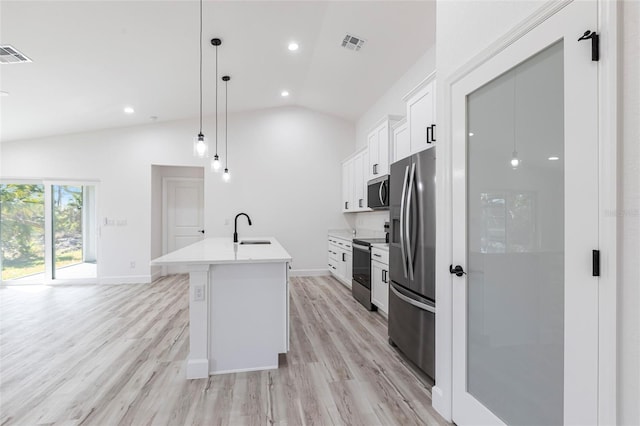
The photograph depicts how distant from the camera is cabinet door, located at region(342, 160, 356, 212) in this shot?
5869 millimetres

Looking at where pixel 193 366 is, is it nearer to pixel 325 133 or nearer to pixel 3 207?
pixel 325 133

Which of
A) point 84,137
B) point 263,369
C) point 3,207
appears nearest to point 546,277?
→ point 263,369

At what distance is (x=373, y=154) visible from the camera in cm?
462

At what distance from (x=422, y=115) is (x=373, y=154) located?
5.89 ft

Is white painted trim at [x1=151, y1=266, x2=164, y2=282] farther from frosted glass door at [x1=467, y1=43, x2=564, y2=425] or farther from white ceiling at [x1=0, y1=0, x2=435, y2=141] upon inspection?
frosted glass door at [x1=467, y1=43, x2=564, y2=425]

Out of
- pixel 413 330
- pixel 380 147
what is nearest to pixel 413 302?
pixel 413 330

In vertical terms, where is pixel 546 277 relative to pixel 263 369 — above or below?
above

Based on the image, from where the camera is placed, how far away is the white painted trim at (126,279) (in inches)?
226

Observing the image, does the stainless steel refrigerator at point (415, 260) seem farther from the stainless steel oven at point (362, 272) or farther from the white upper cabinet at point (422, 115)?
the stainless steel oven at point (362, 272)

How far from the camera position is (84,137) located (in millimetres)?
5707

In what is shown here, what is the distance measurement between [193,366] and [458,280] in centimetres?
199
